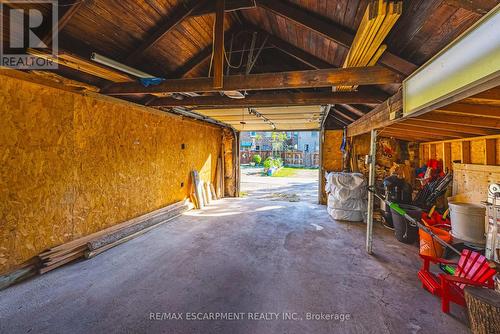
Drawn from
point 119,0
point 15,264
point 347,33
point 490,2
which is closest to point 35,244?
point 15,264

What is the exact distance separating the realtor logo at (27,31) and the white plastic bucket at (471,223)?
5.75 meters

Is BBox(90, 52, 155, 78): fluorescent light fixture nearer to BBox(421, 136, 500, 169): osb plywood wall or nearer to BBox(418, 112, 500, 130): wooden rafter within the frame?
BBox(418, 112, 500, 130): wooden rafter

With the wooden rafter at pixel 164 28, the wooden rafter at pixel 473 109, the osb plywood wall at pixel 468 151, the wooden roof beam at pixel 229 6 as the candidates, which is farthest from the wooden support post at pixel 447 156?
the wooden rafter at pixel 164 28

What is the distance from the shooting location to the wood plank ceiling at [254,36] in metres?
1.74

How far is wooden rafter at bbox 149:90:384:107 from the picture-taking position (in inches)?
129

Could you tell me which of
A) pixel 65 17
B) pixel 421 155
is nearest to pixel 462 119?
pixel 421 155

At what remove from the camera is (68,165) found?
3.09 m

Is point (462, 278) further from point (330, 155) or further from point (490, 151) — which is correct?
point (330, 155)

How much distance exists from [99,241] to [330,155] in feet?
20.8

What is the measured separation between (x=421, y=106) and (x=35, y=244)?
4.86 meters

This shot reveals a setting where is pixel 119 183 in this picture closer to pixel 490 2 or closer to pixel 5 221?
pixel 5 221

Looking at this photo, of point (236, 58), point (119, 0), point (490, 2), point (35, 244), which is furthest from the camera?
point (236, 58)

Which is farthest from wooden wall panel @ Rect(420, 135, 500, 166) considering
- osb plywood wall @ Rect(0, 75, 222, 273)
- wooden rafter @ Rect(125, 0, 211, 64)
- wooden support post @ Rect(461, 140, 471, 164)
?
osb plywood wall @ Rect(0, 75, 222, 273)

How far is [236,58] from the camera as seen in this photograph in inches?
179
